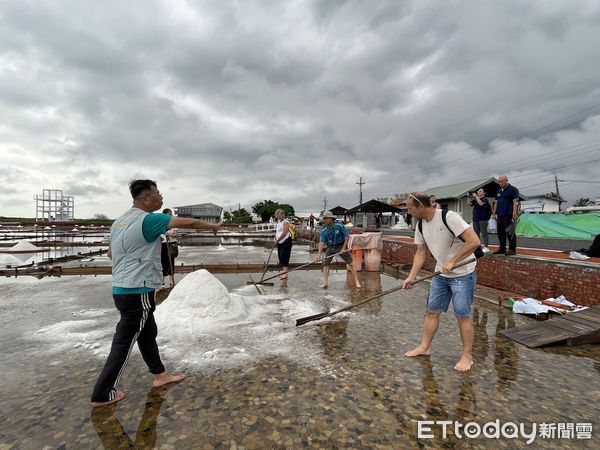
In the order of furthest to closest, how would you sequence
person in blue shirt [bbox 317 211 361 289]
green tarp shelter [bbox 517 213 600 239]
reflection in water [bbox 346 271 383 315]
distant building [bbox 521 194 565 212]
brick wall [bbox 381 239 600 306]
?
1. distant building [bbox 521 194 565 212]
2. green tarp shelter [bbox 517 213 600 239]
3. person in blue shirt [bbox 317 211 361 289]
4. reflection in water [bbox 346 271 383 315]
5. brick wall [bbox 381 239 600 306]

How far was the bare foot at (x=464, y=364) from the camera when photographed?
3120 millimetres

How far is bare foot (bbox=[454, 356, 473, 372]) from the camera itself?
10.2ft

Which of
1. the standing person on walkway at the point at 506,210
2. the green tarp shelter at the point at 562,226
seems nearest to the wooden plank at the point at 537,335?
the standing person on walkway at the point at 506,210

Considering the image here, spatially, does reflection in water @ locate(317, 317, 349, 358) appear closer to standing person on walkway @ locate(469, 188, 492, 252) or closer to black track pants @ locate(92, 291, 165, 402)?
black track pants @ locate(92, 291, 165, 402)

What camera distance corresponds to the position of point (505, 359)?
11.3 feet

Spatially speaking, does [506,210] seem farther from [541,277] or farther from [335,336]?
[335,336]

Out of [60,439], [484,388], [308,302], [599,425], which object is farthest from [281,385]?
[308,302]

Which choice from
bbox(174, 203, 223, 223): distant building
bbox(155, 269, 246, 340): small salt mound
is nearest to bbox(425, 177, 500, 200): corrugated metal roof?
bbox(155, 269, 246, 340): small salt mound

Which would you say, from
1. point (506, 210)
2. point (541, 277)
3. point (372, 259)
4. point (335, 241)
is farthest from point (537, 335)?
point (372, 259)

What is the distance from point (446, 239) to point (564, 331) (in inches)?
92.1

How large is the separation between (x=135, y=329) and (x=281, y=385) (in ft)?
4.54

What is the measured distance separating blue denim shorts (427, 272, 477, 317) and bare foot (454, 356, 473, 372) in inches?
19.2

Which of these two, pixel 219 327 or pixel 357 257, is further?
pixel 357 257

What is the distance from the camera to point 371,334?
4211 mm
